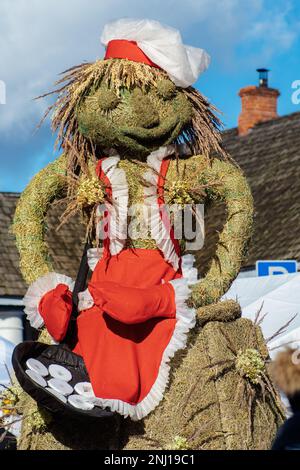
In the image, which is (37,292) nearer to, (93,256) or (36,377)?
(93,256)

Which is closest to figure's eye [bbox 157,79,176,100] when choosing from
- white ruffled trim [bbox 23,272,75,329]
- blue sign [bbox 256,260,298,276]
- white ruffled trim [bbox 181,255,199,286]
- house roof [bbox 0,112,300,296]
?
white ruffled trim [bbox 181,255,199,286]

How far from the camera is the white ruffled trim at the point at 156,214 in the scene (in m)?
6.94

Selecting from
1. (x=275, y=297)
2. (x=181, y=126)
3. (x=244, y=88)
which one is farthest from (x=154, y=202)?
(x=244, y=88)

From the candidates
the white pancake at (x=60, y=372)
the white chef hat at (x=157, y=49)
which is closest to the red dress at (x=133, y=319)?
the white pancake at (x=60, y=372)

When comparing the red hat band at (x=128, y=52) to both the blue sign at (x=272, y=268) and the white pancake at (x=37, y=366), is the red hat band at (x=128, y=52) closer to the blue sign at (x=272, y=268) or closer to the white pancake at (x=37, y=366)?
the white pancake at (x=37, y=366)

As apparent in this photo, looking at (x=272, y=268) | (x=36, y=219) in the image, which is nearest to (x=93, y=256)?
(x=36, y=219)

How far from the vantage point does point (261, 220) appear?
1839 cm

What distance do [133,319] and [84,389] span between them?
450 millimetres

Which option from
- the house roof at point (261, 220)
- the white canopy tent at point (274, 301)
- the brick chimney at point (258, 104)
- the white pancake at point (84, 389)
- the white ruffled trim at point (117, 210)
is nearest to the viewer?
the white pancake at point (84, 389)

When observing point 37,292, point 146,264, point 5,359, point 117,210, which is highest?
point 117,210

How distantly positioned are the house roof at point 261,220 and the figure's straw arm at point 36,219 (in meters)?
9.31

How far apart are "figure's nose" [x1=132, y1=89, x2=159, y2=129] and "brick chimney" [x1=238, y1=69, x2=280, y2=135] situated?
54.9 feet

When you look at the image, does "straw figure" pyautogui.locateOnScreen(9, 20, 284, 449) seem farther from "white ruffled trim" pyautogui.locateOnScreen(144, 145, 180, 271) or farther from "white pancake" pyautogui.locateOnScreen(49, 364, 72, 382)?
"white pancake" pyautogui.locateOnScreen(49, 364, 72, 382)

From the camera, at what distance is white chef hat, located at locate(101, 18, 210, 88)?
279 inches
